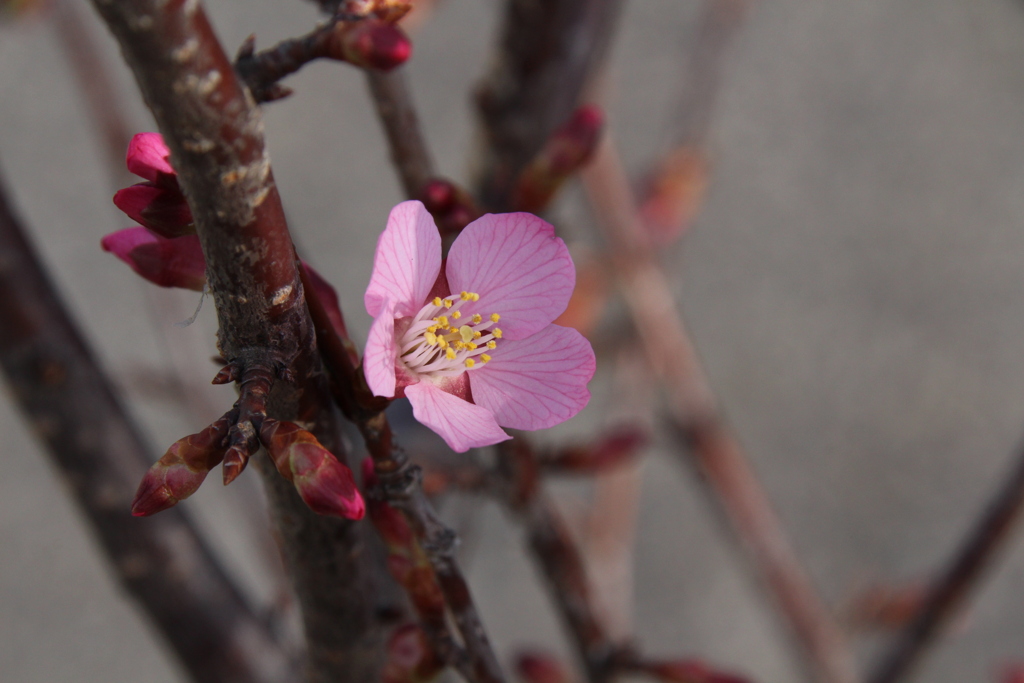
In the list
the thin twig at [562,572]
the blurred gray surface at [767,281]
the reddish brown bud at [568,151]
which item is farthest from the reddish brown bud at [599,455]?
the blurred gray surface at [767,281]

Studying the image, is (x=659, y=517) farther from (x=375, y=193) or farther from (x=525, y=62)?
(x=525, y=62)

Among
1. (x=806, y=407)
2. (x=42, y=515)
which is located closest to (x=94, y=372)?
(x=42, y=515)

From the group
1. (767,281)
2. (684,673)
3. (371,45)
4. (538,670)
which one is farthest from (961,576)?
(767,281)

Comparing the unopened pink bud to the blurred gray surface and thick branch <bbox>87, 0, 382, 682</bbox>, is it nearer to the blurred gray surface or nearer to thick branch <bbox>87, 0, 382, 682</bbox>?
thick branch <bbox>87, 0, 382, 682</bbox>

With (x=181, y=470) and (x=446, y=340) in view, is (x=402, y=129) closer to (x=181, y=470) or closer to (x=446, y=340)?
(x=446, y=340)

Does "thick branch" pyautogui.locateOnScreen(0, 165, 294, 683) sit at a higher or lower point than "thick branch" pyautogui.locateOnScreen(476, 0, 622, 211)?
lower

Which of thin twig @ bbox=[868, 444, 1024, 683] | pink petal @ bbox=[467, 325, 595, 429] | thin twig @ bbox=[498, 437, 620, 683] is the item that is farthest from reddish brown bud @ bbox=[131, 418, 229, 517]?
thin twig @ bbox=[868, 444, 1024, 683]
